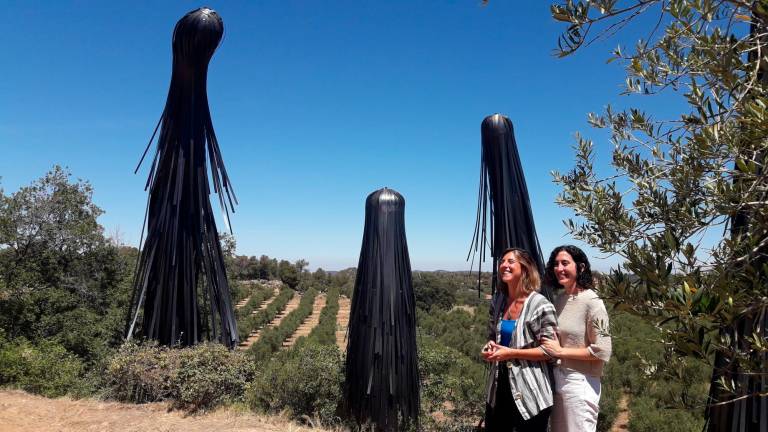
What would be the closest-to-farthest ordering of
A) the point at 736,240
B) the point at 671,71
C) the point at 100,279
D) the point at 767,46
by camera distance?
the point at 736,240 < the point at 767,46 < the point at 671,71 < the point at 100,279

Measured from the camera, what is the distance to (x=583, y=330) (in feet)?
6.28

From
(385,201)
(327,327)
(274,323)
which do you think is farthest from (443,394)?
(274,323)

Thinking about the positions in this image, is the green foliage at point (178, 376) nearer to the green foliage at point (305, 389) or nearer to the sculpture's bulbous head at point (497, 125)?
the green foliage at point (305, 389)

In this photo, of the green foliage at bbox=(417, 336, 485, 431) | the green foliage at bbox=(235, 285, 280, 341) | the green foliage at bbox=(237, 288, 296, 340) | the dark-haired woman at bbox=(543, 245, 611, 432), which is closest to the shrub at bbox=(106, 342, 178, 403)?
the green foliage at bbox=(417, 336, 485, 431)

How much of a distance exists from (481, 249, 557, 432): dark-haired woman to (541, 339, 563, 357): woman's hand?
0.07 ft

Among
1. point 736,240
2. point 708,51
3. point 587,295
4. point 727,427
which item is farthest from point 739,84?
point 727,427

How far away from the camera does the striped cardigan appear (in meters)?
1.86

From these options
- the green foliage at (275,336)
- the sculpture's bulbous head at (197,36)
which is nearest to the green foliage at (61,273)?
the green foliage at (275,336)

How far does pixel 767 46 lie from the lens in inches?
46.2

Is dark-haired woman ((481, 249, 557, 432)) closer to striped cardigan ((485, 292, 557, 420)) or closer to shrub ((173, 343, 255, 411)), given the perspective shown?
striped cardigan ((485, 292, 557, 420))

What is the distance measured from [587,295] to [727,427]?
73cm

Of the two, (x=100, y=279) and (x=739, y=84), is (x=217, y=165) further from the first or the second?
(x=100, y=279)

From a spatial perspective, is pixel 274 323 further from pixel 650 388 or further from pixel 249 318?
pixel 650 388

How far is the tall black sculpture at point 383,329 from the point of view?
4164 millimetres
